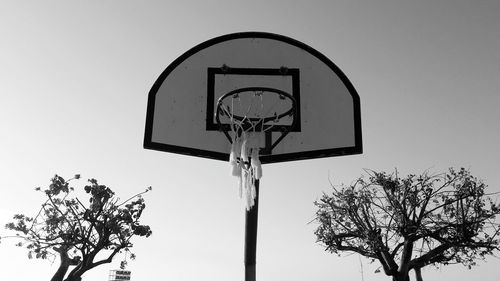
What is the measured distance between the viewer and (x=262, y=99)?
6.13m

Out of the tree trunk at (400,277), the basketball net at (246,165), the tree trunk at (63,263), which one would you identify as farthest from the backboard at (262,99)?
the tree trunk at (63,263)

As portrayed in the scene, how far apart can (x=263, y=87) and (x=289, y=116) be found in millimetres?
554

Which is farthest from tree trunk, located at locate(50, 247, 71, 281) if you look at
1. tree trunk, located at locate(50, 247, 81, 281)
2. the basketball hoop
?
the basketball hoop

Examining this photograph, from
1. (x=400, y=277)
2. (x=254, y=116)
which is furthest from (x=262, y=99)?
(x=400, y=277)

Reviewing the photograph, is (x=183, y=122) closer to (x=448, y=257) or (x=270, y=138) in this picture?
(x=270, y=138)

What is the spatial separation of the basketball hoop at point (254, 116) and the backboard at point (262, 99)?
0.06 feet

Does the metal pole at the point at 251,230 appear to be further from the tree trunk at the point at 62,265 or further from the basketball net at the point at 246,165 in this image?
the tree trunk at the point at 62,265

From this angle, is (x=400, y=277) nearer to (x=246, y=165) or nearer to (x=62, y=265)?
(x=246, y=165)

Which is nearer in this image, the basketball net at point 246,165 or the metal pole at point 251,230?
the basketball net at point 246,165

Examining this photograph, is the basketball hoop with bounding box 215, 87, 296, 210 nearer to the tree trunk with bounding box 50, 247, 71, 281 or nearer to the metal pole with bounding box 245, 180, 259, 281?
the metal pole with bounding box 245, 180, 259, 281

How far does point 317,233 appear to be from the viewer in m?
13.7

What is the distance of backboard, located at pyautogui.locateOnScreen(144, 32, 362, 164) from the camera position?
20.2 feet

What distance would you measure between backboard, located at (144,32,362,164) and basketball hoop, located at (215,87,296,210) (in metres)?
0.02

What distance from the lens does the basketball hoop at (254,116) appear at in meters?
5.94
